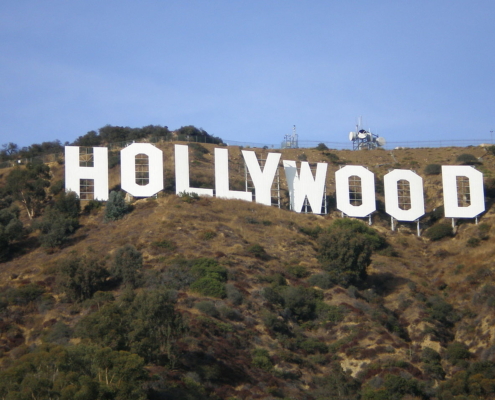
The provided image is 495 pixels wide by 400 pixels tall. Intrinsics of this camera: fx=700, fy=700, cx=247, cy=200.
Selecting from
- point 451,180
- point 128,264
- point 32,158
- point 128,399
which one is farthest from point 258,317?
point 32,158

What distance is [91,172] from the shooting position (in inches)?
1961

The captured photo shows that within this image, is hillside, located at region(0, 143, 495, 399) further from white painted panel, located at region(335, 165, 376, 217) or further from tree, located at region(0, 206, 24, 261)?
white painted panel, located at region(335, 165, 376, 217)

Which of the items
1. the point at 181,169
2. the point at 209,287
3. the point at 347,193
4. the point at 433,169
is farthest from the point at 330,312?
the point at 433,169

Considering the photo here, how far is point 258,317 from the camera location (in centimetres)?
3569

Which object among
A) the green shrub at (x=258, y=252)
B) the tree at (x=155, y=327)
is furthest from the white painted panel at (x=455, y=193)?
the tree at (x=155, y=327)

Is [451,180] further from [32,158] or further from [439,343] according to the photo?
[32,158]

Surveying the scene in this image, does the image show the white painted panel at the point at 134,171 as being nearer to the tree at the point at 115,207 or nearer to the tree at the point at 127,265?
the tree at the point at 115,207

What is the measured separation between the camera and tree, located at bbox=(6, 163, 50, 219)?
53.1 meters

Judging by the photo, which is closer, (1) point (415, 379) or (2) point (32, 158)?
(1) point (415, 379)

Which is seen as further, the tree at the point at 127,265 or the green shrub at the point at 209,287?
the tree at the point at 127,265

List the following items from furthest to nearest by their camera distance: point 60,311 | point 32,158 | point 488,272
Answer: point 32,158 < point 488,272 < point 60,311

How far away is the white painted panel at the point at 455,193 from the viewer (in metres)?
52.3

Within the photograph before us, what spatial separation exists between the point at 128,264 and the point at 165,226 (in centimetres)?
Result: 782

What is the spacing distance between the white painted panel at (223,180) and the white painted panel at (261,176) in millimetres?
902
